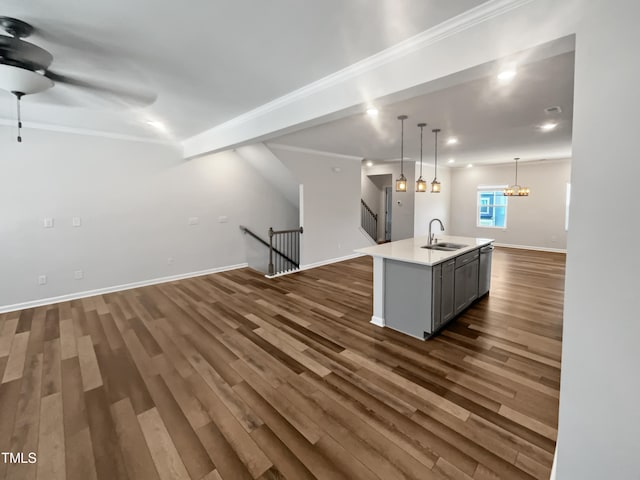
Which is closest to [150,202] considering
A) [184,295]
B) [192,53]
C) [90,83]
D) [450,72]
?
[184,295]

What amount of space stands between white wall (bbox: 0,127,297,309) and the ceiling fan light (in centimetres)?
263

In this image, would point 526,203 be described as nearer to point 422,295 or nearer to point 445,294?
point 445,294

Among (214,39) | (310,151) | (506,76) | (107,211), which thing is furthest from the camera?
(310,151)

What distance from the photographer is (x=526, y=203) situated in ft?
27.9

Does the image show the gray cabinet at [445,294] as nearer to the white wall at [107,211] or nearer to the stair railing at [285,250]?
the stair railing at [285,250]

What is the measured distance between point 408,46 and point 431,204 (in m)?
7.59

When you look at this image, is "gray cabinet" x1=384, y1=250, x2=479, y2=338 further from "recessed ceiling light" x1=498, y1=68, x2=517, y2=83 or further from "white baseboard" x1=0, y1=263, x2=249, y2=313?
"white baseboard" x1=0, y1=263, x2=249, y2=313

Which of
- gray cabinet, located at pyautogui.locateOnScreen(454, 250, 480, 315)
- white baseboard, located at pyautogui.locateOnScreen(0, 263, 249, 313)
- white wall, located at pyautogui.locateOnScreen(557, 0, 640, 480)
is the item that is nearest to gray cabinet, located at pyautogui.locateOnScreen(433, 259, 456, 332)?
gray cabinet, located at pyautogui.locateOnScreen(454, 250, 480, 315)

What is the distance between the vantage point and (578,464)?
1382 millimetres

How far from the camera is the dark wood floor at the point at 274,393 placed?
5.56 ft

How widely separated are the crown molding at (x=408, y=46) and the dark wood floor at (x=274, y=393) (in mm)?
2634

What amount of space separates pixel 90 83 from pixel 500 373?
476 centimetres

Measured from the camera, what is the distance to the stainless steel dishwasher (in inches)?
167

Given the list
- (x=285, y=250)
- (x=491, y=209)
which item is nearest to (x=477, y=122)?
(x=285, y=250)
